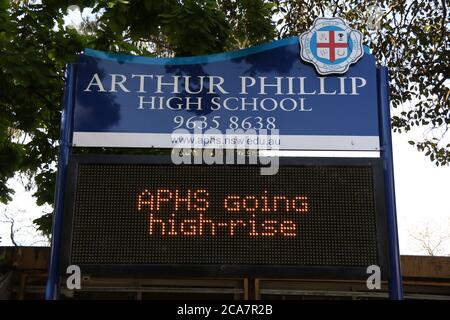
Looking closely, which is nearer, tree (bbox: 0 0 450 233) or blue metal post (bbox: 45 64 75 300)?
blue metal post (bbox: 45 64 75 300)

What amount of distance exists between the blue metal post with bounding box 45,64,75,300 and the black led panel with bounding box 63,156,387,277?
10cm

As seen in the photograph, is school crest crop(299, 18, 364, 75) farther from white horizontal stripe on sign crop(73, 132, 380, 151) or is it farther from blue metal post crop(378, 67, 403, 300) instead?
white horizontal stripe on sign crop(73, 132, 380, 151)

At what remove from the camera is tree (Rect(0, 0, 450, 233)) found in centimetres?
684

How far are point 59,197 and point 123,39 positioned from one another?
379 centimetres

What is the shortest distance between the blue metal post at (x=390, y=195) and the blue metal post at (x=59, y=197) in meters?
2.57

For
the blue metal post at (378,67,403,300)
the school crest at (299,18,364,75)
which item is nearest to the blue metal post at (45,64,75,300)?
the school crest at (299,18,364,75)

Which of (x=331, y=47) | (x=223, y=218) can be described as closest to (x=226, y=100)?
(x=331, y=47)

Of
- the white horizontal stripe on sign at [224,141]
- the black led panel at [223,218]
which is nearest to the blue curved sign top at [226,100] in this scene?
the white horizontal stripe on sign at [224,141]

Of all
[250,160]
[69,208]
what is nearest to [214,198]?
[250,160]

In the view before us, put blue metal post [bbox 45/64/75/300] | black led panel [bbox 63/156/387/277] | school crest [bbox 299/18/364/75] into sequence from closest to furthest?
black led panel [bbox 63/156/387/277] → blue metal post [bbox 45/64/75/300] → school crest [bbox 299/18/364/75]

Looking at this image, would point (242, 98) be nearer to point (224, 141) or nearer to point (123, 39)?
point (224, 141)

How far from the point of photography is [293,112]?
18.2 feet
